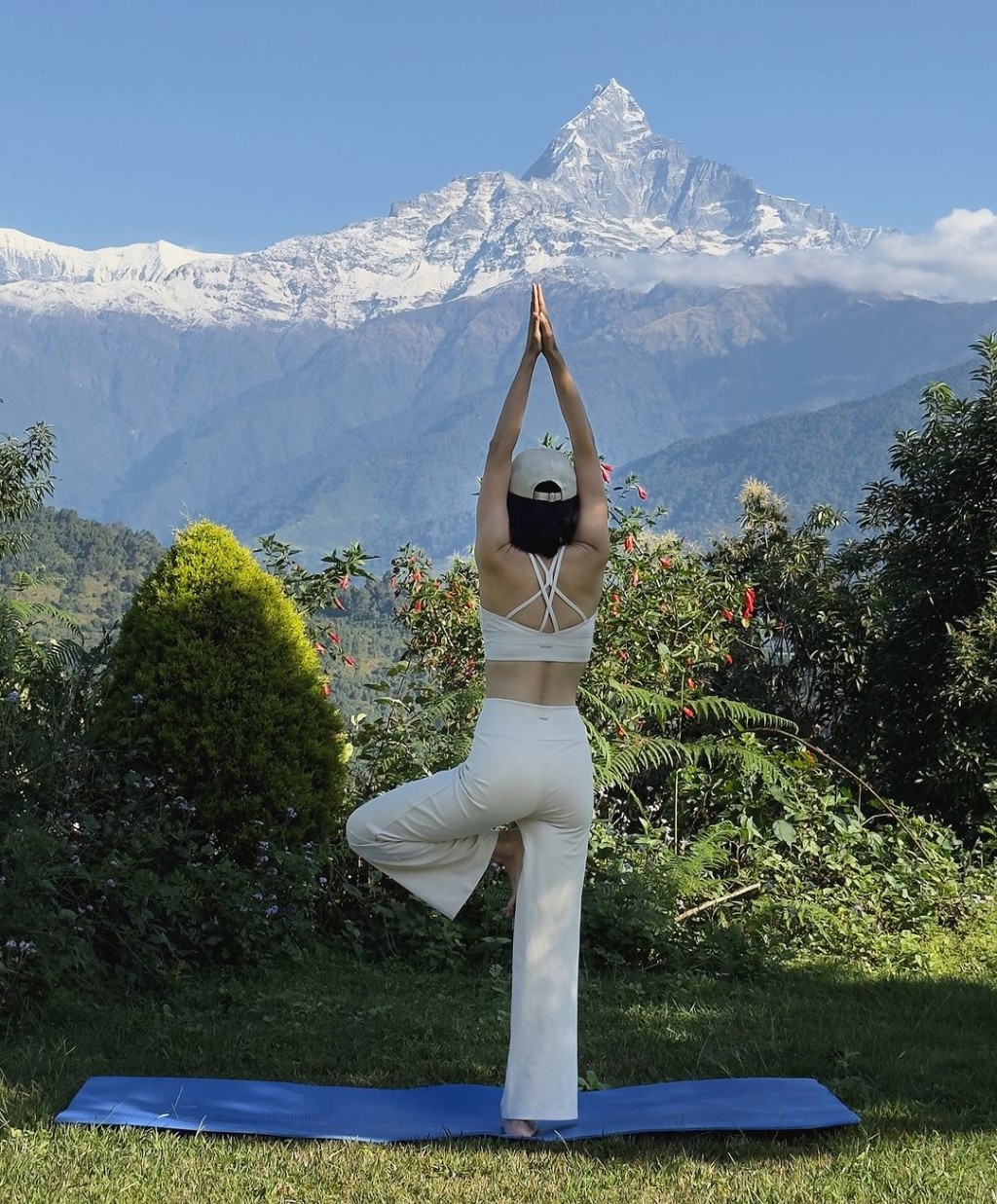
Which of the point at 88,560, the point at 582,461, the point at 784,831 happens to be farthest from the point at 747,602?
the point at 88,560

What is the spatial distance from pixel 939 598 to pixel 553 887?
631cm

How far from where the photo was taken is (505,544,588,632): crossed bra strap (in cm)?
459

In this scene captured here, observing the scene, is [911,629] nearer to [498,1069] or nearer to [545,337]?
[498,1069]

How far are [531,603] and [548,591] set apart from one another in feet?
0.24

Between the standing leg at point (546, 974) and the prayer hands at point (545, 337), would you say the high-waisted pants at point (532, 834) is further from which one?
the prayer hands at point (545, 337)

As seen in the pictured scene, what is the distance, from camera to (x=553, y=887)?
15.2 feet

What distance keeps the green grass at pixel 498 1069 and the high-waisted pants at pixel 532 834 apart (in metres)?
0.29

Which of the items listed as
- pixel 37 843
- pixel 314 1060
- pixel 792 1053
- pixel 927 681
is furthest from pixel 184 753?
pixel 927 681

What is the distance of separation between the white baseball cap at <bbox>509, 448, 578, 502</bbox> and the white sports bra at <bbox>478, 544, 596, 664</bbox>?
0.19 meters

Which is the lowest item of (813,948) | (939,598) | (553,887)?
(813,948)

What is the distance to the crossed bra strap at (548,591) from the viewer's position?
181 inches

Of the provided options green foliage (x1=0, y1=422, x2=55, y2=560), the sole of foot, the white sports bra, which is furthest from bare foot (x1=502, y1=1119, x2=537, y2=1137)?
green foliage (x1=0, y1=422, x2=55, y2=560)

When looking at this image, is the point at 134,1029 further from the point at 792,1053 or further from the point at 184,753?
the point at 792,1053

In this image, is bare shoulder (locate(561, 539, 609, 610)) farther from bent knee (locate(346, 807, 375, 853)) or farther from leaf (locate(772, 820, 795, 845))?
leaf (locate(772, 820, 795, 845))
